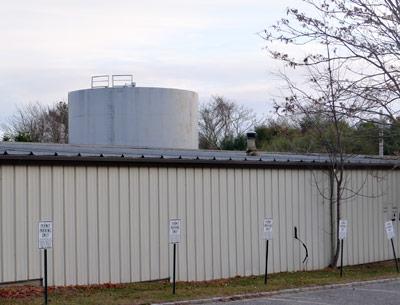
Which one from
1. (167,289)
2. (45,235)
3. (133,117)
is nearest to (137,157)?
(167,289)

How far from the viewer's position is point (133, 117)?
3409cm

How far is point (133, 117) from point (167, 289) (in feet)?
60.2

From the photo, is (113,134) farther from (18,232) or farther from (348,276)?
(18,232)

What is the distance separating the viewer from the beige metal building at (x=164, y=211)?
51.5 ft

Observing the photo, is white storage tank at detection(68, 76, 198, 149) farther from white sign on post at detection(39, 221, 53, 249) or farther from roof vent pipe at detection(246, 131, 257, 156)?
white sign on post at detection(39, 221, 53, 249)

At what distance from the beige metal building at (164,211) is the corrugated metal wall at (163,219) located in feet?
0.08

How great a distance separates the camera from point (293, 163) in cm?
2158

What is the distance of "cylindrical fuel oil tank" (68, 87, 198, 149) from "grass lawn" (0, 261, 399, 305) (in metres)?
14.2

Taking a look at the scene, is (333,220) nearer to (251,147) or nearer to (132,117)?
(251,147)

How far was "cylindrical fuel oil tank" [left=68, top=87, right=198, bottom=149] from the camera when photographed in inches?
1331

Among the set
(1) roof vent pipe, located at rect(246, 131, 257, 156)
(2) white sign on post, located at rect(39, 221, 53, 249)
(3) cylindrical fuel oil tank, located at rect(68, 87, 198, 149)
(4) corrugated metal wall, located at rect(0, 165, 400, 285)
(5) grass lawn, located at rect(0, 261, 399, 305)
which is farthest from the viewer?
(3) cylindrical fuel oil tank, located at rect(68, 87, 198, 149)

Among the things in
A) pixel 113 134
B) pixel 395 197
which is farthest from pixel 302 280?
pixel 113 134

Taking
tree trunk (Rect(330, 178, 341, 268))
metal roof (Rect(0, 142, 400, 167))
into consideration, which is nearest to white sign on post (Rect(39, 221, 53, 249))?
metal roof (Rect(0, 142, 400, 167))

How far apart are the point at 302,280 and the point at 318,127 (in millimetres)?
6241
